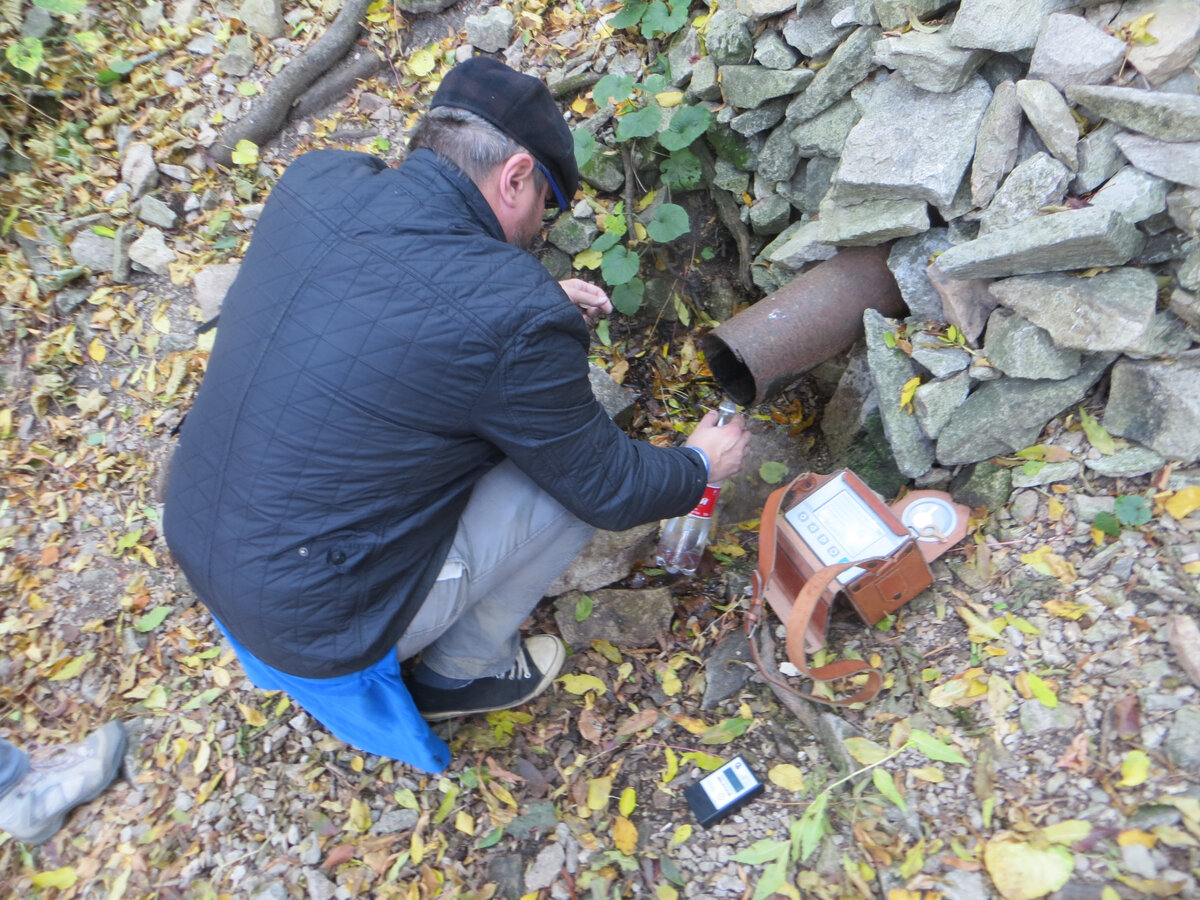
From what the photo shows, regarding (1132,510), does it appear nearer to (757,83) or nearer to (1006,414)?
(1006,414)

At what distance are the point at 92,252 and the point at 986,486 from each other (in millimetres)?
4127

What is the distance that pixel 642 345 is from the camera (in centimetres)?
369

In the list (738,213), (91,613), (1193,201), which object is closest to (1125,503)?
(1193,201)

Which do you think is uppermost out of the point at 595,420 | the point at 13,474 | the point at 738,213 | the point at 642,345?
the point at 13,474

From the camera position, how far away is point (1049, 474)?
7.79 feet

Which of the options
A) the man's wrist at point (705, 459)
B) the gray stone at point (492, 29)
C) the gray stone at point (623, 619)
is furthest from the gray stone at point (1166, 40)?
the gray stone at point (492, 29)

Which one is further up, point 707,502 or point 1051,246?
point 1051,246

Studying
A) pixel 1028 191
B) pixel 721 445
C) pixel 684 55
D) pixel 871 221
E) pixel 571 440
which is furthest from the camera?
pixel 684 55

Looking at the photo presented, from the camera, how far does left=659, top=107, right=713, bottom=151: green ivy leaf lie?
10.4ft

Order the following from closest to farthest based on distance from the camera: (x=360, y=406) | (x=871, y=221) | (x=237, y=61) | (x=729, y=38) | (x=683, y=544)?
(x=360, y=406)
(x=871, y=221)
(x=683, y=544)
(x=729, y=38)
(x=237, y=61)

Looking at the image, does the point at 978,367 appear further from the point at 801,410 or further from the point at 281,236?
the point at 281,236

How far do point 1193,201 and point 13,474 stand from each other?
4.46m

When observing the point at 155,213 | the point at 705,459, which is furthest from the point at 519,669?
the point at 155,213

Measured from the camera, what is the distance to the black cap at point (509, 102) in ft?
6.70
